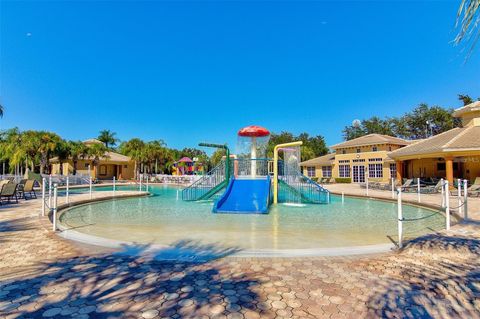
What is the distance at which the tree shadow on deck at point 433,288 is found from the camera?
2904 mm

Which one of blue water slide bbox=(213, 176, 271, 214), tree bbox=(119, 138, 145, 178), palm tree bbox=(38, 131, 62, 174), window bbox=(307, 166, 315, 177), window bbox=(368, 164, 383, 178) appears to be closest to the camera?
blue water slide bbox=(213, 176, 271, 214)

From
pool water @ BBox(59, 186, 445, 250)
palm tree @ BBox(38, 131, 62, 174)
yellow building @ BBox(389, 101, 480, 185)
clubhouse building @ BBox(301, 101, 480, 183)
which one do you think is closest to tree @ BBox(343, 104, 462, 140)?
clubhouse building @ BBox(301, 101, 480, 183)

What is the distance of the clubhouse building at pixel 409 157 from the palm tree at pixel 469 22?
58.5 ft

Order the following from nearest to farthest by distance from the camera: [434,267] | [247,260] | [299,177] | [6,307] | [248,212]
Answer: [6,307] < [434,267] < [247,260] < [248,212] < [299,177]

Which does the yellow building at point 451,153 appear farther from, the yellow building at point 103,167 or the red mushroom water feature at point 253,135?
the yellow building at point 103,167

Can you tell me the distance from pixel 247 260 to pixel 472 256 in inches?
143

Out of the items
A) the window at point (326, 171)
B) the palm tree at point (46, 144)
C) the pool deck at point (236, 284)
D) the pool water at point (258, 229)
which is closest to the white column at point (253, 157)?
the pool water at point (258, 229)

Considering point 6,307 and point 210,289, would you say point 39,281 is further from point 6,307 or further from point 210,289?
point 210,289

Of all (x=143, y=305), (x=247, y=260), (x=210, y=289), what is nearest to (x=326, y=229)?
(x=247, y=260)

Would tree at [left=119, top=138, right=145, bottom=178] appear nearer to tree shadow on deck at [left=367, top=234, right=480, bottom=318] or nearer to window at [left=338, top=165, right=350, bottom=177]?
window at [left=338, top=165, right=350, bottom=177]

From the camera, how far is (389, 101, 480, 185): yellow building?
17.8 meters

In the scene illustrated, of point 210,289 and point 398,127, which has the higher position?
point 398,127

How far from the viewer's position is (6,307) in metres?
2.90

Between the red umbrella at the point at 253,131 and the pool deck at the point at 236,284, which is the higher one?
the red umbrella at the point at 253,131
